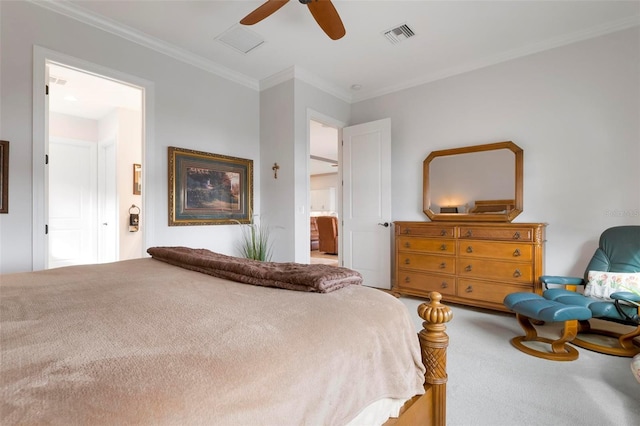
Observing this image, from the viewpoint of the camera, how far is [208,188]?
12.3ft

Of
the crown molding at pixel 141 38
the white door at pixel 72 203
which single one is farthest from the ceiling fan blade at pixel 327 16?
the white door at pixel 72 203

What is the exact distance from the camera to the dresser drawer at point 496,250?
3.04 meters

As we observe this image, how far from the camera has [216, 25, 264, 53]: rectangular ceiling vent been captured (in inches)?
122

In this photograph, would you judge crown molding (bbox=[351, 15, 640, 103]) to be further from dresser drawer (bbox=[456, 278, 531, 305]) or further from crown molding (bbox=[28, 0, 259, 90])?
dresser drawer (bbox=[456, 278, 531, 305])

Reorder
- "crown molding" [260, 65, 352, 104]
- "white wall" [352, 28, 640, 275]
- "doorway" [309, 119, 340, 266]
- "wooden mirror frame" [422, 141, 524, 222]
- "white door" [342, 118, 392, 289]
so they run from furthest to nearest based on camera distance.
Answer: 1. "doorway" [309, 119, 340, 266]
2. "white door" [342, 118, 392, 289]
3. "crown molding" [260, 65, 352, 104]
4. "wooden mirror frame" [422, 141, 524, 222]
5. "white wall" [352, 28, 640, 275]

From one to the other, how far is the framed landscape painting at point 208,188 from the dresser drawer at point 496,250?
2641mm

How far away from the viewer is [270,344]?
2.48 feet

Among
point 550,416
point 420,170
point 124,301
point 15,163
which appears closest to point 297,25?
point 420,170

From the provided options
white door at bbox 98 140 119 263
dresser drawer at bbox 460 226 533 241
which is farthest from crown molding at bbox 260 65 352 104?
white door at bbox 98 140 119 263

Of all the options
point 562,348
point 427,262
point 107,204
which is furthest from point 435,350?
point 107,204

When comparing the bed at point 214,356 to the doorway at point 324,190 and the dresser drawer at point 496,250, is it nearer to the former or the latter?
the dresser drawer at point 496,250

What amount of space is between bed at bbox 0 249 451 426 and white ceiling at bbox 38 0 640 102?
2.57 meters

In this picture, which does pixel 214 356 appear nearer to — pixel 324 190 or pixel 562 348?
pixel 562 348

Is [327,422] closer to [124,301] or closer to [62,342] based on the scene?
[62,342]
